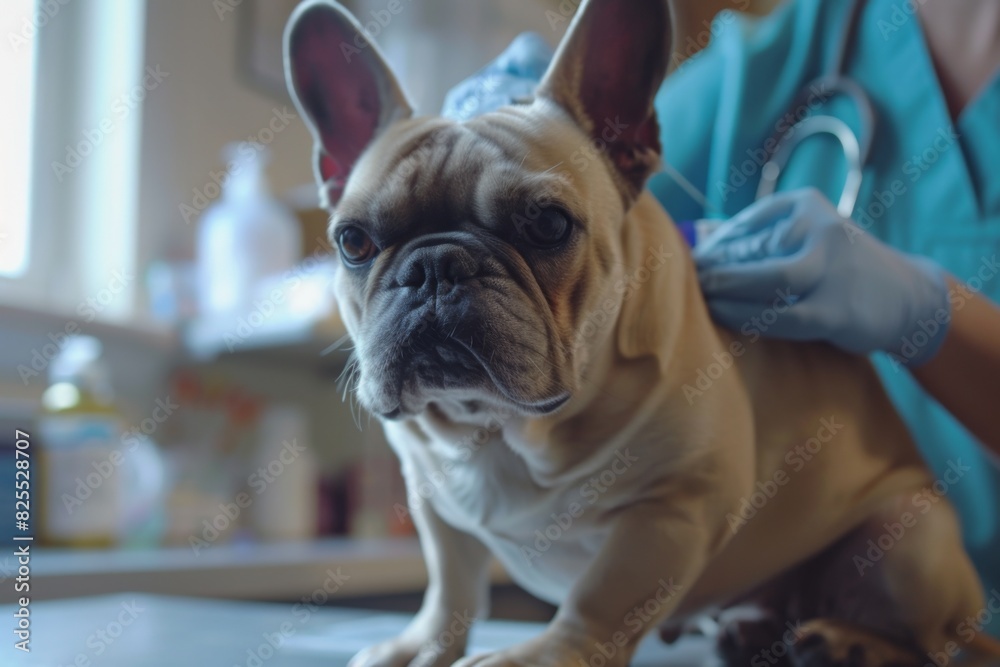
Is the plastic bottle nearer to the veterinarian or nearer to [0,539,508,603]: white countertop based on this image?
[0,539,508,603]: white countertop

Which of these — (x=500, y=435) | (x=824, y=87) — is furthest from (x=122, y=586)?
(x=824, y=87)

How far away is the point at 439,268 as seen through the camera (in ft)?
2.07

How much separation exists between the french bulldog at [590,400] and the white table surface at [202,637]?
0.50ft

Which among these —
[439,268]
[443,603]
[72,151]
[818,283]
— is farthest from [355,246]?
[72,151]

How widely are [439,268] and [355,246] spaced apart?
12 centimetres

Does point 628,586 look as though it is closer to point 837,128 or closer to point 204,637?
point 204,637

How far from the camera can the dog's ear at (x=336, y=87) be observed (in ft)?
2.50

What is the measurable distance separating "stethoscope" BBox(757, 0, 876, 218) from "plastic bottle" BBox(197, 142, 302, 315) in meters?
1.16

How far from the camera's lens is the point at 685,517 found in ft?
2.14

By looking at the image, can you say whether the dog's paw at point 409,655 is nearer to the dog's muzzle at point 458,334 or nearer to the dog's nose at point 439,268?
Answer: the dog's muzzle at point 458,334

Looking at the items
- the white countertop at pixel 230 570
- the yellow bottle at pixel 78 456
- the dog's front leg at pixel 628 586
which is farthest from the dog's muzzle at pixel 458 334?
the yellow bottle at pixel 78 456

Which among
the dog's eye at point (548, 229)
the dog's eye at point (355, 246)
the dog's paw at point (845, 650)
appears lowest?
the dog's paw at point (845, 650)

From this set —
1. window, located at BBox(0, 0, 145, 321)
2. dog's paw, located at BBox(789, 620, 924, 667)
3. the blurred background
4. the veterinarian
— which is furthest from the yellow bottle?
dog's paw, located at BBox(789, 620, 924, 667)

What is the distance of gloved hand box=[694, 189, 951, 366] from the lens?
0.80 meters
